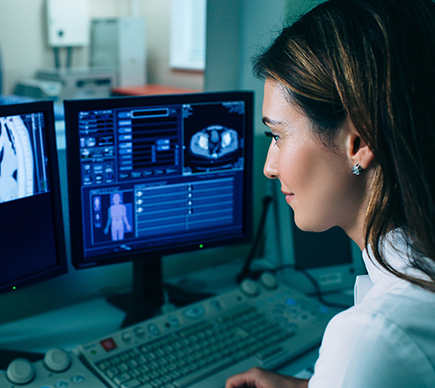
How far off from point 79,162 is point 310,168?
1.66ft

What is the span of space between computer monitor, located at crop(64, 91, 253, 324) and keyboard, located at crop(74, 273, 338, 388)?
0.17 metres

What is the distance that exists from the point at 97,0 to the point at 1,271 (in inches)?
164

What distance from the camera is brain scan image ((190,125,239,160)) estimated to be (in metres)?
1.08

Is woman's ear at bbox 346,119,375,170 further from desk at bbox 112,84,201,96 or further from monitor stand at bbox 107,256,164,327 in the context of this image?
desk at bbox 112,84,201,96

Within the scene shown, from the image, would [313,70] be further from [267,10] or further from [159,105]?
[267,10]

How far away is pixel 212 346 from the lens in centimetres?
96

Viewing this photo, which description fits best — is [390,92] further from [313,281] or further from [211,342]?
[313,281]

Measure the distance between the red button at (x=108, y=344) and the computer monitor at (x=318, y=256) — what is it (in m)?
0.59

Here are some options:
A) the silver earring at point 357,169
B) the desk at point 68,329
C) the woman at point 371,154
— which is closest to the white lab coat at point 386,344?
the woman at point 371,154

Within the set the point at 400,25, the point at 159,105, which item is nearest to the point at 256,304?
Result: the point at 159,105

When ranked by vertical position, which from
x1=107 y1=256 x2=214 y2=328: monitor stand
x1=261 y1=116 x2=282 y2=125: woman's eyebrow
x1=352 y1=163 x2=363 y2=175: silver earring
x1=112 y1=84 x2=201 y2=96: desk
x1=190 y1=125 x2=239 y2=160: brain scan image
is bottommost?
x1=107 y1=256 x2=214 y2=328: monitor stand

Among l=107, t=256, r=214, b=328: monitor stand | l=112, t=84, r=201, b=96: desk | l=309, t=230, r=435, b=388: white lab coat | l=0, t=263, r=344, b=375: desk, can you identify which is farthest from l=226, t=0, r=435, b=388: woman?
l=112, t=84, r=201, b=96: desk

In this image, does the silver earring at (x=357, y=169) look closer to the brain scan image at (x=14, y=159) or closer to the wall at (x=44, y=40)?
the brain scan image at (x=14, y=159)

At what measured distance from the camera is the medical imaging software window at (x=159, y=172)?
0.99 meters
